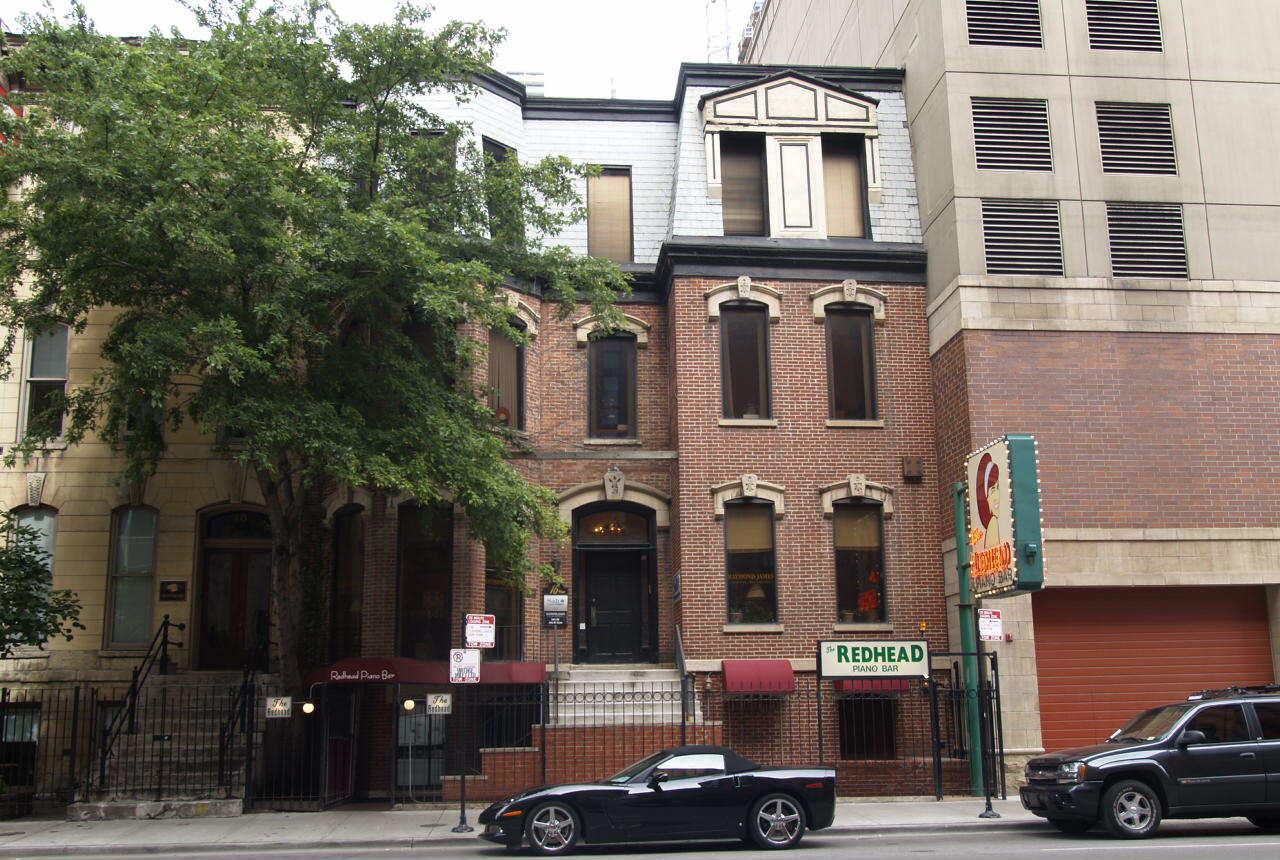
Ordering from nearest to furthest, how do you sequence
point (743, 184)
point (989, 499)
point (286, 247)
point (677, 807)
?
1. point (677, 807)
2. point (286, 247)
3. point (989, 499)
4. point (743, 184)

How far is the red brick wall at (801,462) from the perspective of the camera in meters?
21.4

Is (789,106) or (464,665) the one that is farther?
(789,106)

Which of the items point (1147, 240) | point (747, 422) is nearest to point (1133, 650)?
point (1147, 240)

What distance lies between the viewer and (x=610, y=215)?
24.3 metres

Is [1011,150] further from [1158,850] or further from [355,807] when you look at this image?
[355,807]

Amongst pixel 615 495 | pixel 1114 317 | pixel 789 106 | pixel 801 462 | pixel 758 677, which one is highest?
pixel 789 106

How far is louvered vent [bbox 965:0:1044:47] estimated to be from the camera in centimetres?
2236

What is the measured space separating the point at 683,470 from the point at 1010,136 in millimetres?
8623

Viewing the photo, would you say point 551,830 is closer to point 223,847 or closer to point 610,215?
point 223,847

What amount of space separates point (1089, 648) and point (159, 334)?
51.2 feet

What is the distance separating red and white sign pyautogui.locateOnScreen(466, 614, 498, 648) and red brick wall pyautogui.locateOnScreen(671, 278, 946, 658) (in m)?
5.60

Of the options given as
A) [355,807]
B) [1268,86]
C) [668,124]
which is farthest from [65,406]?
[1268,86]

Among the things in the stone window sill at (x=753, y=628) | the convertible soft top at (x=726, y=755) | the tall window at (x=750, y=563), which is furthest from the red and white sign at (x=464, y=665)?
the tall window at (x=750, y=563)

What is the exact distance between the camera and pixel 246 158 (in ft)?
52.6
